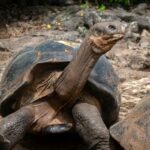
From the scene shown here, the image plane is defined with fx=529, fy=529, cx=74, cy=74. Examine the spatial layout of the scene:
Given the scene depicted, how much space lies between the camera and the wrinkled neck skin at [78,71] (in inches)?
144

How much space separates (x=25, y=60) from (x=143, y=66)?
247cm

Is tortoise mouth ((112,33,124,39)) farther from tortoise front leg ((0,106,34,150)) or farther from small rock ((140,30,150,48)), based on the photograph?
small rock ((140,30,150,48))

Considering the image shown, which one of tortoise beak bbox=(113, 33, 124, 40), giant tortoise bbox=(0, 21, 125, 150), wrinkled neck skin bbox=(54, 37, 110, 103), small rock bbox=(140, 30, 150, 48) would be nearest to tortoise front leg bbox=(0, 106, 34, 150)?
giant tortoise bbox=(0, 21, 125, 150)

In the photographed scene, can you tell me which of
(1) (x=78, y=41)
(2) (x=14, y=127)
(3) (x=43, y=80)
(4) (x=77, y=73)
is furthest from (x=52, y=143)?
(1) (x=78, y=41)

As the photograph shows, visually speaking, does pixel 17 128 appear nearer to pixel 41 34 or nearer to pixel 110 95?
pixel 110 95

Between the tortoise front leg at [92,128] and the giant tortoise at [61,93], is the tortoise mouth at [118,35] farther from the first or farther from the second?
the tortoise front leg at [92,128]

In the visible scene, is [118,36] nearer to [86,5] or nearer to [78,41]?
[78,41]

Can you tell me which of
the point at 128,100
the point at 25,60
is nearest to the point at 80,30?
the point at 128,100

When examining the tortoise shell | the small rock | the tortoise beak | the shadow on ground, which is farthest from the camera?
the small rock

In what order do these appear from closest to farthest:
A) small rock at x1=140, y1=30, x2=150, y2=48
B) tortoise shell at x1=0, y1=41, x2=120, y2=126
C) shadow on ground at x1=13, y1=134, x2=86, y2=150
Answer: tortoise shell at x1=0, y1=41, x2=120, y2=126, shadow on ground at x1=13, y1=134, x2=86, y2=150, small rock at x1=140, y1=30, x2=150, y2=48

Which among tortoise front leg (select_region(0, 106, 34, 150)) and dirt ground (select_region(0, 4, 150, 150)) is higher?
tortoise front leg (select_region(0, 106, 34, 150))

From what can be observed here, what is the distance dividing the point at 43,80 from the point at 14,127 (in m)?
0.55

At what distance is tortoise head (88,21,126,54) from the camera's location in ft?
11.4

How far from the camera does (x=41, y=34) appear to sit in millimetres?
8023
